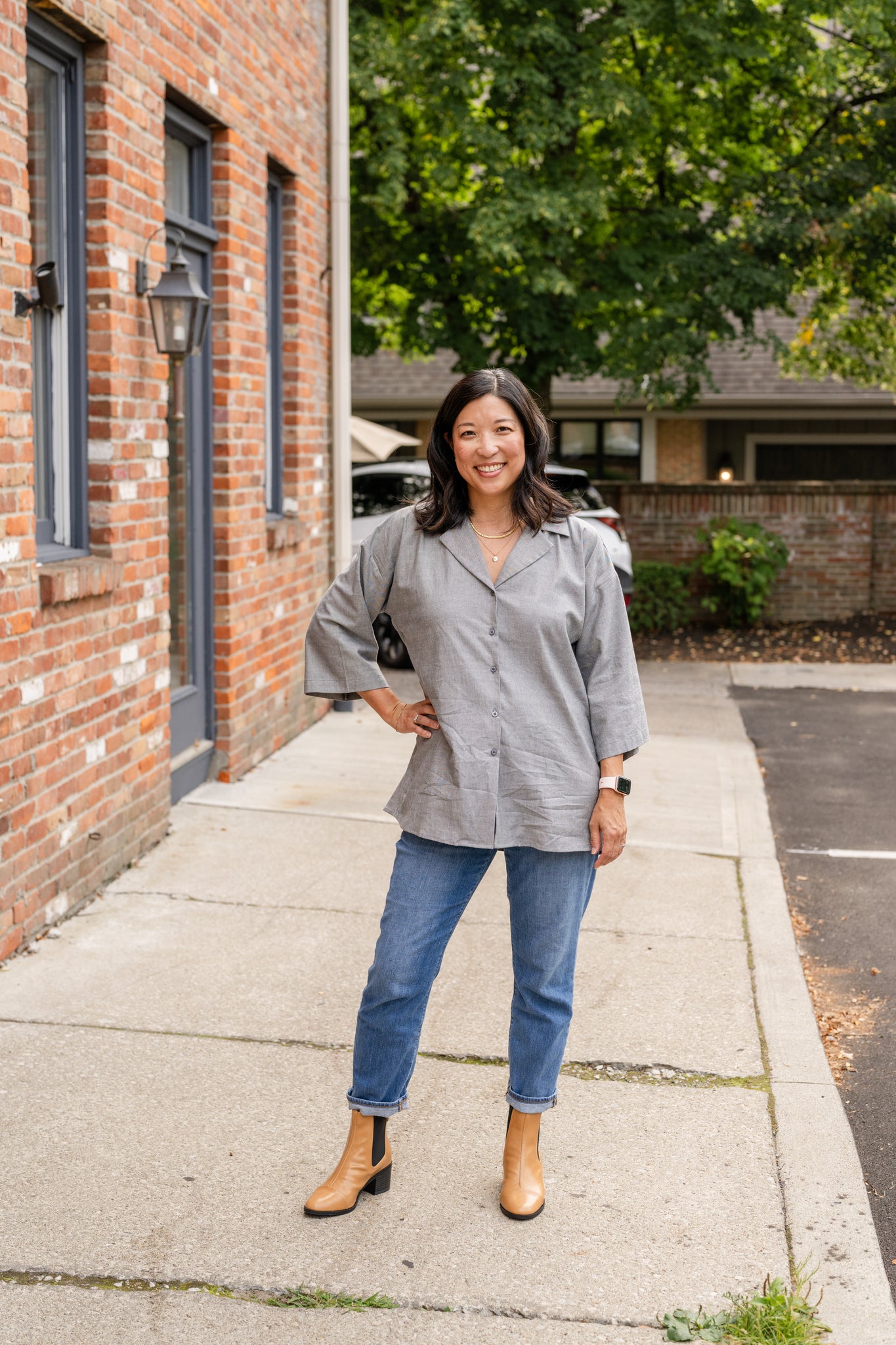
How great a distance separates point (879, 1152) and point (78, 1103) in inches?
81.5

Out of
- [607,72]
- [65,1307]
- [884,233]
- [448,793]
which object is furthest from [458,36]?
[65,1307]

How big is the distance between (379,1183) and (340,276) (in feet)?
23.0

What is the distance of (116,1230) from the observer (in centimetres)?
310

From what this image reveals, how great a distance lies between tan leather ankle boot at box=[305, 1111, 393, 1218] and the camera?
126 inches

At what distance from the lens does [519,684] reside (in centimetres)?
310

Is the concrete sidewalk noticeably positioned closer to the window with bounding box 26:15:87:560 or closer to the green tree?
the window with bounding box 26:15:87:560

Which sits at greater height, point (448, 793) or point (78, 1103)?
point (448, 793)

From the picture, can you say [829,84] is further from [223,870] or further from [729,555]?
[223,870]

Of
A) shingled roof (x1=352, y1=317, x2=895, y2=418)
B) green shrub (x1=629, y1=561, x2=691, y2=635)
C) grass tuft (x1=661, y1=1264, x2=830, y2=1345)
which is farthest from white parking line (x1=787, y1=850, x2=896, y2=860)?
shingled roof (x1=352, y1=317, x2=895, y2=418)

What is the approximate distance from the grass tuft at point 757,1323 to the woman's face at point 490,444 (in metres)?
1.74

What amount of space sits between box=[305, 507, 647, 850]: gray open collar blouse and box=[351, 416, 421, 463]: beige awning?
40.9 ft

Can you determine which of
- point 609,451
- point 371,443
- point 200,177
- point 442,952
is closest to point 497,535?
point 442,952

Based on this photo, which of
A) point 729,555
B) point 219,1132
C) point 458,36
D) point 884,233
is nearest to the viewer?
point 219,1132

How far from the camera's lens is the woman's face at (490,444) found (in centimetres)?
312
